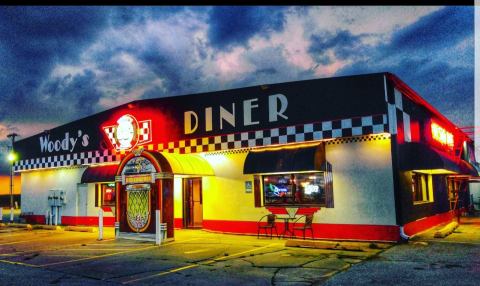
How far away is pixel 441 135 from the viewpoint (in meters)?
14.9

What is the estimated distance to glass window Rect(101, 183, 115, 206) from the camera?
1655cm

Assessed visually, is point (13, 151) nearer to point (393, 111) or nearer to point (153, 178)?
point (153, 178)

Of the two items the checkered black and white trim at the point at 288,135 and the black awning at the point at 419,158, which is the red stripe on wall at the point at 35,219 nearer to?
the checkered black and white trim at the point at 288,135

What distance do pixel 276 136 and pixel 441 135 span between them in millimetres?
7292

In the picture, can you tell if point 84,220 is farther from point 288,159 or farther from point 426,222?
point 426,222

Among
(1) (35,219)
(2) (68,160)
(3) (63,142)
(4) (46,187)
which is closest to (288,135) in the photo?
(2) (68,160)

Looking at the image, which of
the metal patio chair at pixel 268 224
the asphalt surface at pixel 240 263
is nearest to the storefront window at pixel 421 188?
the asphalt surface at pixel 240 263

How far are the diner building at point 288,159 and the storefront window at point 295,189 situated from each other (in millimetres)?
29

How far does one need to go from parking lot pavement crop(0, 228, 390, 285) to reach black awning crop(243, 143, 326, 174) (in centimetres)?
200

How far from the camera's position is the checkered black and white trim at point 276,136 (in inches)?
400

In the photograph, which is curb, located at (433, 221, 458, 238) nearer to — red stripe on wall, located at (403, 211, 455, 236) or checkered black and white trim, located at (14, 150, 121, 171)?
red stripe on wall, located at (403, 211, 455, 236)

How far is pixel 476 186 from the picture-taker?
2320 cm
